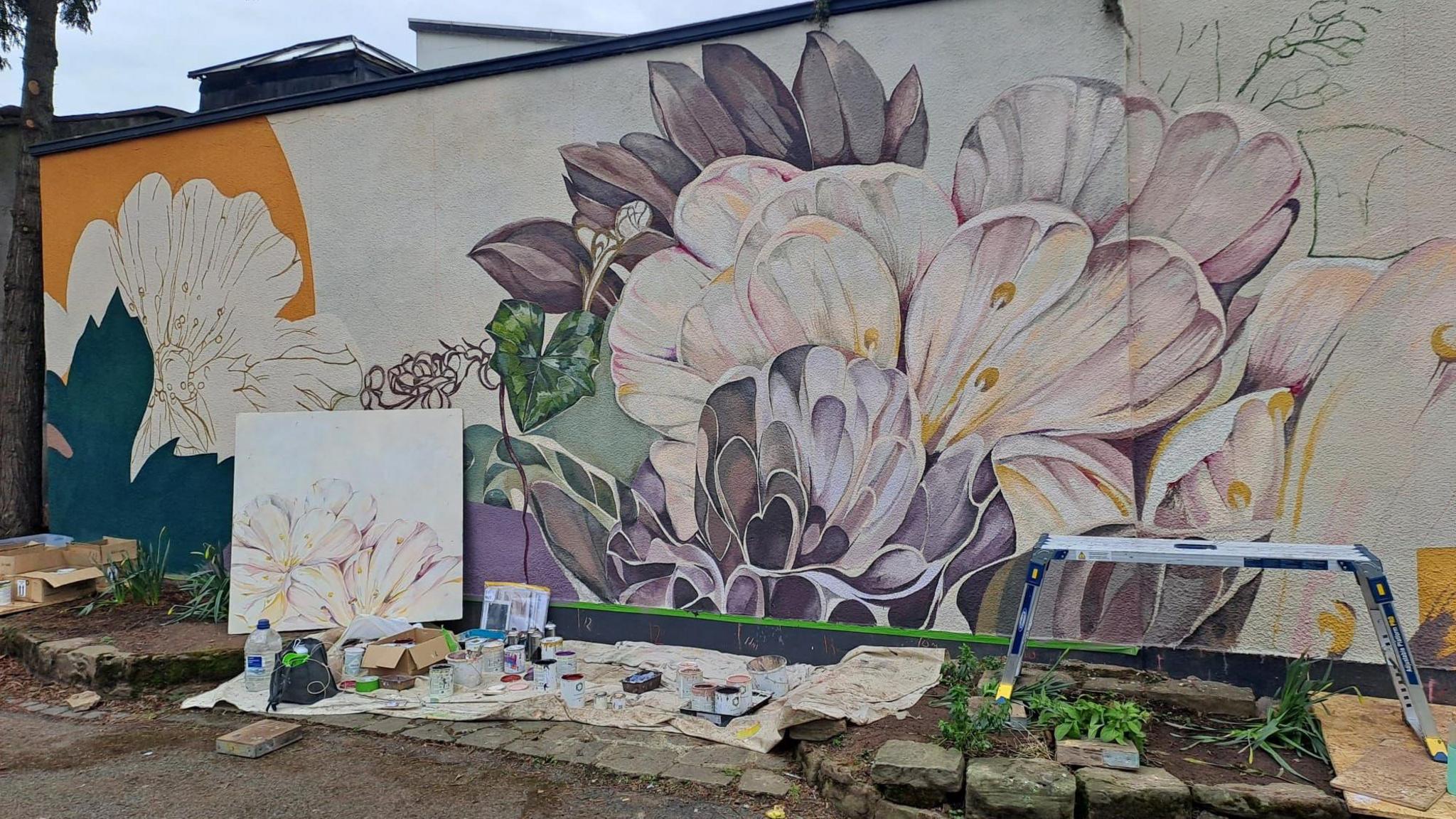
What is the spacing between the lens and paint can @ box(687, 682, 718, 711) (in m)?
4.44

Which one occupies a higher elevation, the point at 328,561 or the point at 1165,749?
the point at 328,561

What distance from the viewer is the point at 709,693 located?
14.6ft

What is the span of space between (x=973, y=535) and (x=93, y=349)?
6886 millimetres

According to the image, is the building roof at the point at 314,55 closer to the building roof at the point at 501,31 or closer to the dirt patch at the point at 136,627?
the building roof at the point at 501,31

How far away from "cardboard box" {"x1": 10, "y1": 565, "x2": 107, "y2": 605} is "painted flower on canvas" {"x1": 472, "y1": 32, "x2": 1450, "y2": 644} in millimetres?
3362

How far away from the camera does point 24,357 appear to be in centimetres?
764

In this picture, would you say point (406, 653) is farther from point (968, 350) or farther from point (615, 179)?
point (968, 350)

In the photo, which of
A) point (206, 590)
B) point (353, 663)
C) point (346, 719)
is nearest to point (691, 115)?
point (353, 663)

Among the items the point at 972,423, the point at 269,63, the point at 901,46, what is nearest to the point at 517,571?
the point at 972,423

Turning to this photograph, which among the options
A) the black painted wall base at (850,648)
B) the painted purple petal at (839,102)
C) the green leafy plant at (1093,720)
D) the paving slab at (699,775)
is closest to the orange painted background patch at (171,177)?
the black painted wall base at (850,648)

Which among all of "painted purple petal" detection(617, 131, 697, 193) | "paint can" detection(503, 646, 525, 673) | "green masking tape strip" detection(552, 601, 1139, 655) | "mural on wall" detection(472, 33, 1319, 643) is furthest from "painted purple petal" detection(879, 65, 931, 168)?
"paint can" detection(503, 646, 525, 673)

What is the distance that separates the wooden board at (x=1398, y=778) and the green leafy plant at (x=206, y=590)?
6.24 meters

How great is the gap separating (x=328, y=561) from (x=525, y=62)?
343 cm

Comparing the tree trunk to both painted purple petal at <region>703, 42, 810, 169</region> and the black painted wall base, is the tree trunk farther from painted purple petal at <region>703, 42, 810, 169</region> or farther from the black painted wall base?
painted purple petal at <region>703, 42, 810, 169</region>
